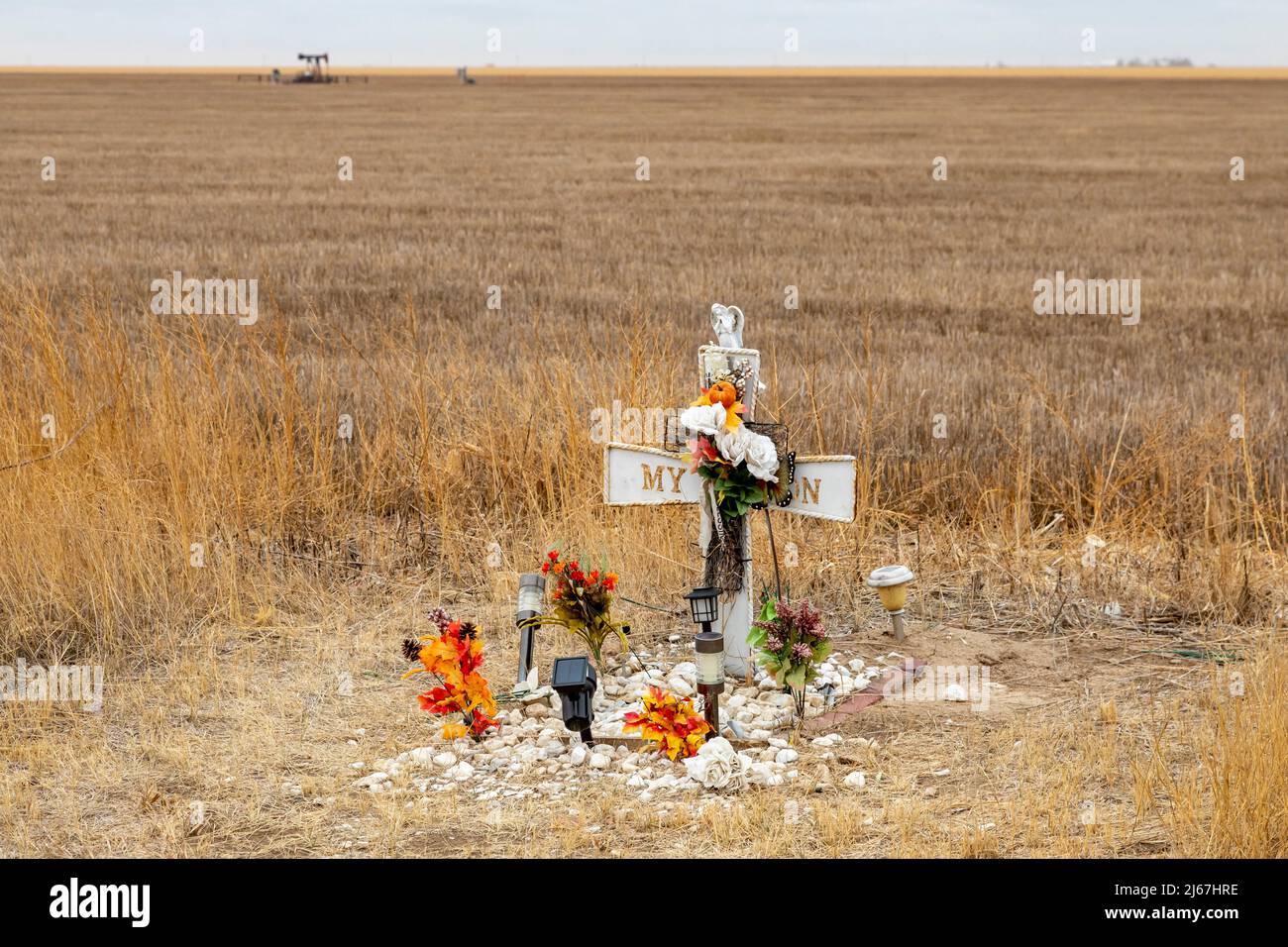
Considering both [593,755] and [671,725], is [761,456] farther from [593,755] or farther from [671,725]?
[593,755]

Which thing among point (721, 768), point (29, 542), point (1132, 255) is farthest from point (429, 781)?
point (1132, 255)

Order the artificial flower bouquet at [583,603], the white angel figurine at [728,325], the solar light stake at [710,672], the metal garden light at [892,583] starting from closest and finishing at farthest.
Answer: the solar light stake at [710,672], the white angel figurine at [728,325], the artificial flower bouquet at [583,603], the metal garden light at [892,583]

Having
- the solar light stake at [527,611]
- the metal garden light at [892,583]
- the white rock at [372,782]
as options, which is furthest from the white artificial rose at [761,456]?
the white rock at [372,782]

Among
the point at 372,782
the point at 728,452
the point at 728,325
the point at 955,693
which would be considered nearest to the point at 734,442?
the point at 728,452

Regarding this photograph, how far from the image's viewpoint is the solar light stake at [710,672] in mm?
4320

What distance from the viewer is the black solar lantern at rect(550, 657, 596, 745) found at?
14.0ft

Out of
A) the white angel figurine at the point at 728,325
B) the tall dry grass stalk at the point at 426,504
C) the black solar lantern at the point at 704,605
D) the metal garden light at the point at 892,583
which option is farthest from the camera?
the tall dry grass stalk at the point at 426,504

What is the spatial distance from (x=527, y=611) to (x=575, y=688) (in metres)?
0.77

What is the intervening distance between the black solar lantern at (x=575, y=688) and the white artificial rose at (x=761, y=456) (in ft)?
2.80

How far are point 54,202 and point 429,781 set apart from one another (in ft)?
69.0

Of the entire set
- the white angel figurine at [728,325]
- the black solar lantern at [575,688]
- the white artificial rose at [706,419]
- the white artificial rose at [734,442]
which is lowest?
the black solar lantern at [575,688]

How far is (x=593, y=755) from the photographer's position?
14.5 ft

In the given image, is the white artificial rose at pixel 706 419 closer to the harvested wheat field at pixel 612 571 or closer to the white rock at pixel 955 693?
the harvested wheat field at pixel 612 571

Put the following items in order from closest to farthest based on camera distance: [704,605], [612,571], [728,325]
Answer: [704,605], [728,325], [612,571]
